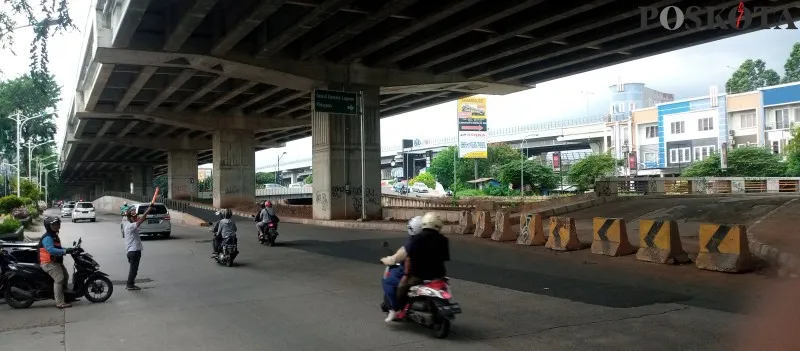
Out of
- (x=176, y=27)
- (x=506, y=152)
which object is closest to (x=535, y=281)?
(x=176, y=27)

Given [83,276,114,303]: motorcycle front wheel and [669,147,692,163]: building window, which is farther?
[669,147,692,163]: building window

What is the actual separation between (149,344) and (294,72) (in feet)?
74.7

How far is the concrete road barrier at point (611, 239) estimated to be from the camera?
1437 centimetres

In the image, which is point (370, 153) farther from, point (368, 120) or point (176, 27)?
point (176, 27)

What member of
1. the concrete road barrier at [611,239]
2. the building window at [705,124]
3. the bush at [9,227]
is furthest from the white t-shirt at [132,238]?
the building window at [705,124]

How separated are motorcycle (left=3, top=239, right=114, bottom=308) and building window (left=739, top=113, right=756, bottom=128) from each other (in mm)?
68627

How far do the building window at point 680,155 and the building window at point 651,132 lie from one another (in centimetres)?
590

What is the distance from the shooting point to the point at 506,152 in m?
92.2

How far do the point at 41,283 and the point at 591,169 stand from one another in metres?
66.2

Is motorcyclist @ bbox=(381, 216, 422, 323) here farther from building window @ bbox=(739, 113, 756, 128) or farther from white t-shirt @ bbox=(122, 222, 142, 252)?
building window @ bbox=(739, 113, 756, 128)

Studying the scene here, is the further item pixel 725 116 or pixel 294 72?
pixel 725 116

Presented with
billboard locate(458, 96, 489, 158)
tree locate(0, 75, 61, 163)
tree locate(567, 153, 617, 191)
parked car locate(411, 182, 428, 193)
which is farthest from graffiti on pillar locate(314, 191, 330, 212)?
parked car locate(411, 182, 428, 193)

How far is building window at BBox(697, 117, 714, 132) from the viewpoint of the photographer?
66812mm

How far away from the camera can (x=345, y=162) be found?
30297 millimetres
